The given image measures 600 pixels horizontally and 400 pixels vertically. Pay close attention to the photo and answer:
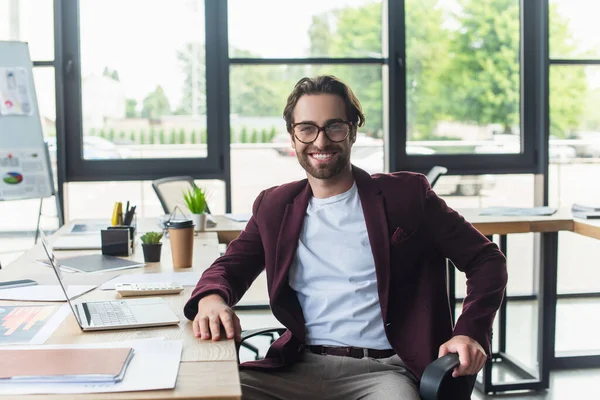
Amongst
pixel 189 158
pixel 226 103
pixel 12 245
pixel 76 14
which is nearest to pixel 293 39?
pixel 226 103

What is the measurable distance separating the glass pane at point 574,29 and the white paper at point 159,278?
12.9 ft

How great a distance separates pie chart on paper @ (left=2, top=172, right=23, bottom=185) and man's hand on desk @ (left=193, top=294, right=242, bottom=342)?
3121 mm

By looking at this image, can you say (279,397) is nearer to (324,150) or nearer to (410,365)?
(410,365)

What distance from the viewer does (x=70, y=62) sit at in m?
4.89

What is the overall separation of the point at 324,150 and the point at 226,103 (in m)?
3.14

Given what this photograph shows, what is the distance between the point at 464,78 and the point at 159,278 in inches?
145

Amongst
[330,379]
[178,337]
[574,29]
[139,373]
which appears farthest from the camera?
[574,29]

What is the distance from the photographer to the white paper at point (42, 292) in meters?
1.95

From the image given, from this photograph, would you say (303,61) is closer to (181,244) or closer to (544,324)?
(544,324)

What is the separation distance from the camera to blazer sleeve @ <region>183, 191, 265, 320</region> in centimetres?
187

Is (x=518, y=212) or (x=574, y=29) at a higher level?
(x=574, y=29)

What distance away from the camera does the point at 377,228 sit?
→ 1983mm

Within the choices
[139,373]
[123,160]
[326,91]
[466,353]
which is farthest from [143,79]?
[139,373]

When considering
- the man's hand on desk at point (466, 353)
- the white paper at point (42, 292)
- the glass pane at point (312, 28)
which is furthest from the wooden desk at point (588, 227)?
the white paper at point (42, 292)
